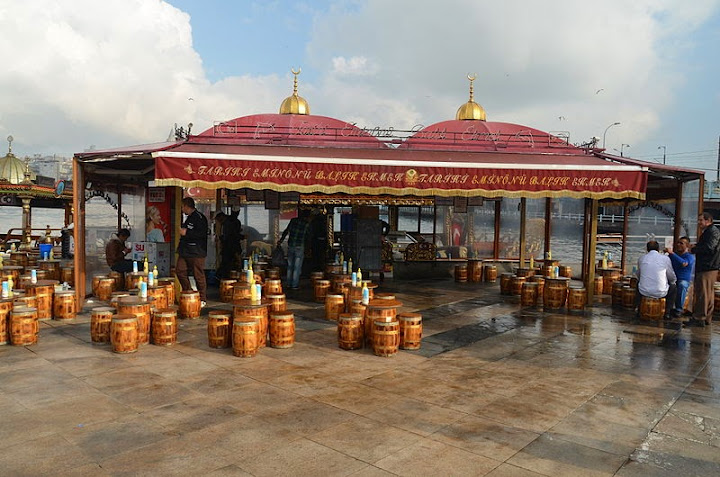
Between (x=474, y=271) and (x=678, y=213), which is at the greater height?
(x=678, y=213)

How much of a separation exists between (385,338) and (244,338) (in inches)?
77.1

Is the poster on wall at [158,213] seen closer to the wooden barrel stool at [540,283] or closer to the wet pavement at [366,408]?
the wet pavement at [366,408]

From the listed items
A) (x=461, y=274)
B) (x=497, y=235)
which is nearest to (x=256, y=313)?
(x=461, y=274)

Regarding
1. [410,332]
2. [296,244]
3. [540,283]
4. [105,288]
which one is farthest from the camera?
[296,244]

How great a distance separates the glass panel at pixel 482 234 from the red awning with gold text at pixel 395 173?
23.0 ft

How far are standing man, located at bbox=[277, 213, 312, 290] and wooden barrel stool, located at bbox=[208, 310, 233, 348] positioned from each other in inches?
220

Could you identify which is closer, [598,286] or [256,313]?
[256,313]

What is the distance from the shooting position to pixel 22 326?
714 centimetres

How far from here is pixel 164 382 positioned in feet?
19.1

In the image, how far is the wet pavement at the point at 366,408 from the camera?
3.98 m

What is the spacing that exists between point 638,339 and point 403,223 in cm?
1323

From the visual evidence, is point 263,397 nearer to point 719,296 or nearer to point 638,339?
point 638,339

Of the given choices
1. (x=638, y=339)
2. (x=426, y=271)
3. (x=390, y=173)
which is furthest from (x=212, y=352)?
(x=426, y=271)

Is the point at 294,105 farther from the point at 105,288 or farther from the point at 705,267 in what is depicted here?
the point at 705,267
